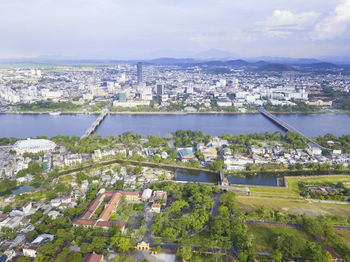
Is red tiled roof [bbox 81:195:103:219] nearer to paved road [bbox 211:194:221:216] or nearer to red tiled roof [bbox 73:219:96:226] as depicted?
red tiled roof [bbox 73:219:96:226]

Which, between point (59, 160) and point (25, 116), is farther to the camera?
point (25, 116)

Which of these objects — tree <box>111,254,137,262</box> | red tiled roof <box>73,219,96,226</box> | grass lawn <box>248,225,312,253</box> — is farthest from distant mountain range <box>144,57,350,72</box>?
tree <box>111,254,137,262</box>

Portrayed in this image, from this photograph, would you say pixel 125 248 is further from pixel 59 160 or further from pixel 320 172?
pixel 320 172

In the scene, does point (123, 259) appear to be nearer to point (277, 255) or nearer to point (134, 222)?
point (134, 222)

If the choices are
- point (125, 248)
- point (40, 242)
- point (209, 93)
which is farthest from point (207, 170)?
point (209, 93)

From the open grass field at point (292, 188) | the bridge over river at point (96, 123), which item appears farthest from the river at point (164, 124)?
the open grass field at point (292, 188)

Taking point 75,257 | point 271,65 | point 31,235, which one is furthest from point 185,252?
point 271,65
